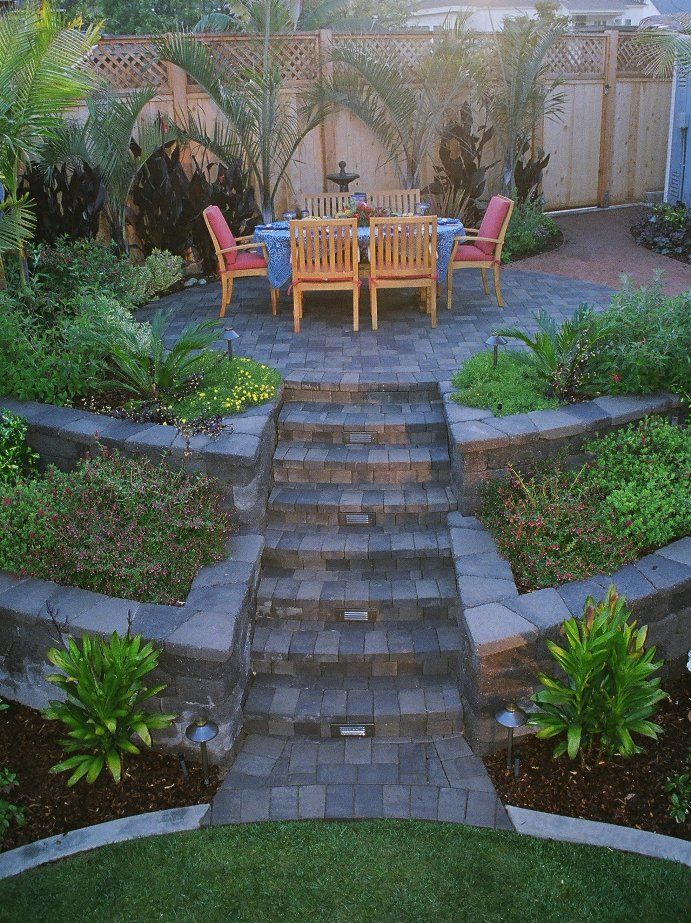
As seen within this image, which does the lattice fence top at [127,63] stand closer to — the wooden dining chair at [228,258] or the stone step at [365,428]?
the wooden dining chair at [228,258]

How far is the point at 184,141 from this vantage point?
31.4 feet

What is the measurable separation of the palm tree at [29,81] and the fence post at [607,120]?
A: 28.9ft

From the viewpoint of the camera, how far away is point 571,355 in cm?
570

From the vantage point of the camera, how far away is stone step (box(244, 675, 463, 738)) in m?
4.41

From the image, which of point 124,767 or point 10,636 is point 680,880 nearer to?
point 124,767

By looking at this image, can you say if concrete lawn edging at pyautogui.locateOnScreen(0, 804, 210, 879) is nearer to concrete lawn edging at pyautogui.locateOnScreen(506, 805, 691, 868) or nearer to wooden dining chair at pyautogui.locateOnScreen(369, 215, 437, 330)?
concrete lawn edging at pyautogui.locateOnScreen(506, 805, 691, 868)

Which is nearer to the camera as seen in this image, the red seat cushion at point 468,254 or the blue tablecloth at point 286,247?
the blue tablecloth at point 286,247

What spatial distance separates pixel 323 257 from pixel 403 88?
13.6ft

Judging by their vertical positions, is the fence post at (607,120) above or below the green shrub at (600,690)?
above

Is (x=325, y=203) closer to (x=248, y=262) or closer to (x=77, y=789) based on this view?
(x=248, y=262)

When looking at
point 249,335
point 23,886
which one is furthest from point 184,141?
point 23,886

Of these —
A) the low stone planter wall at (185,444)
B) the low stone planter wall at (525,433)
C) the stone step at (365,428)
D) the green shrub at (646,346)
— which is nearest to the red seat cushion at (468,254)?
the green shrub at (646,346)

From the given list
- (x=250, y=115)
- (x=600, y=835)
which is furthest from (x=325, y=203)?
(x=600, y=835)

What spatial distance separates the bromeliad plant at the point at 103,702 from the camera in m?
3.92
